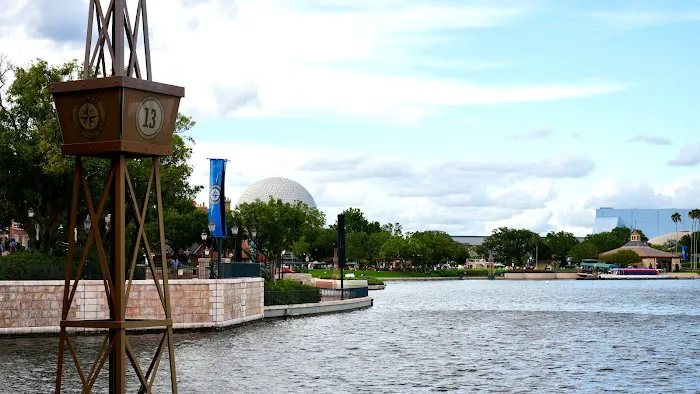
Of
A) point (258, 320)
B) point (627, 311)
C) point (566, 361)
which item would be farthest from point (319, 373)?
point (627, 311)

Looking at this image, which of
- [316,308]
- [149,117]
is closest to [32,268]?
[316,308]

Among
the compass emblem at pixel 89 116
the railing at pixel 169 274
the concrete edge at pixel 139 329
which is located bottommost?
the concrete edge at pixel 139 329

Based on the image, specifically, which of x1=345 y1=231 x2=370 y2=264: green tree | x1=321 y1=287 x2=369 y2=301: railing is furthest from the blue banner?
x1=345 y1=231 x2=370 y2=264: green tree

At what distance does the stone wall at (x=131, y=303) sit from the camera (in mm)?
45562

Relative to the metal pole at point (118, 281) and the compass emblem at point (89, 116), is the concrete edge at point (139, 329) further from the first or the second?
the compass emblem at point (89, 116)

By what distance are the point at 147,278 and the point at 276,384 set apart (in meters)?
21.5

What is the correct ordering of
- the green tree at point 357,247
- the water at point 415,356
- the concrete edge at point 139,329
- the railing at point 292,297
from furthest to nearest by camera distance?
the green tree at point 357,247, the railing at point 292,297, the concrete edge at point 139,329, the water at point 415,356

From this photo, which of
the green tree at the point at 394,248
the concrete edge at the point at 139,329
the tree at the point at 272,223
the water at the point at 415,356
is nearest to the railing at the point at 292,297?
the water at the point at 415,356

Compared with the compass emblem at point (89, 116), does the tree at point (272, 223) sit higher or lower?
higher

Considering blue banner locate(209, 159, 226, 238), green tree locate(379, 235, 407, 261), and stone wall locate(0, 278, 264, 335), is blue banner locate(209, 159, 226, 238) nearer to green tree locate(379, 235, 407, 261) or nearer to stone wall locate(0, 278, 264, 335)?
stone wall locate(0, 278, 264, 335)

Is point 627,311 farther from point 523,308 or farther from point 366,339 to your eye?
point 366,339

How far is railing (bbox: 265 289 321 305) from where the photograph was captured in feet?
205

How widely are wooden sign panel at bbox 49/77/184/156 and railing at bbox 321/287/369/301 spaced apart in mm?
59225

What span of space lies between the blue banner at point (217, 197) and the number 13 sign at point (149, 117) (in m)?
36.0
